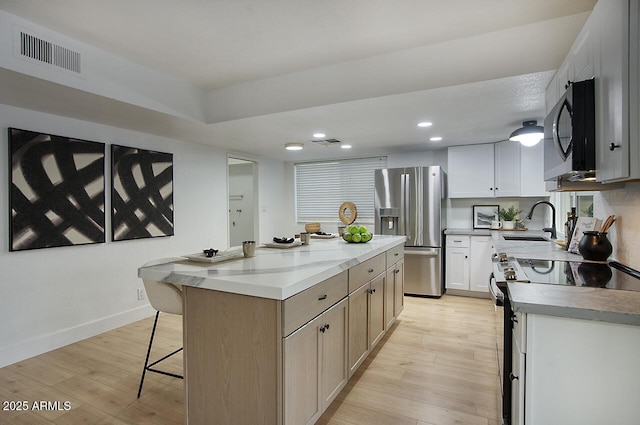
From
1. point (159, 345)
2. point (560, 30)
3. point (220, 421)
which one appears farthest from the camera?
point (159, 345)

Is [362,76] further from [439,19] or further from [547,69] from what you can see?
[547,69]

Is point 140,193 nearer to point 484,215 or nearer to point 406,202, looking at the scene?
point 406,202

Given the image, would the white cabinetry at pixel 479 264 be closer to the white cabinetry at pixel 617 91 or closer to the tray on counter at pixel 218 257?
the white cabinetry at pixel 617 91

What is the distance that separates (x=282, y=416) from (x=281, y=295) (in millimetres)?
558

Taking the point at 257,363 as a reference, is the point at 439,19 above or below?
above

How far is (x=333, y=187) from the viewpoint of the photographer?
6000 millimetres

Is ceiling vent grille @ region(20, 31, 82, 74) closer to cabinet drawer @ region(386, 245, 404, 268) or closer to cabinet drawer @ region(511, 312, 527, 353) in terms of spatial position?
cabinet drawer @ region(386, 245, 404, 268)

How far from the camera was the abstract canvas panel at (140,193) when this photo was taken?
3.47 m

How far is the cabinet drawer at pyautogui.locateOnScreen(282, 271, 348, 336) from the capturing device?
4.90 ft

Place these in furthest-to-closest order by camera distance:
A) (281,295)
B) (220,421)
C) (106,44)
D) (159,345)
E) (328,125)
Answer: (328,125)
(159,345)
(106,44)
(220,421)
(281,295)

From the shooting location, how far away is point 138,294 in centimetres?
373

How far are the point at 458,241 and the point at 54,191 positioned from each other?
4.61 metres

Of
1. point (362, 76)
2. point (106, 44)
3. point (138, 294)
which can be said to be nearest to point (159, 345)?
point (138, 294)

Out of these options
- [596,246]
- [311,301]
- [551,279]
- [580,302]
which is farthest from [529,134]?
[311,301]
